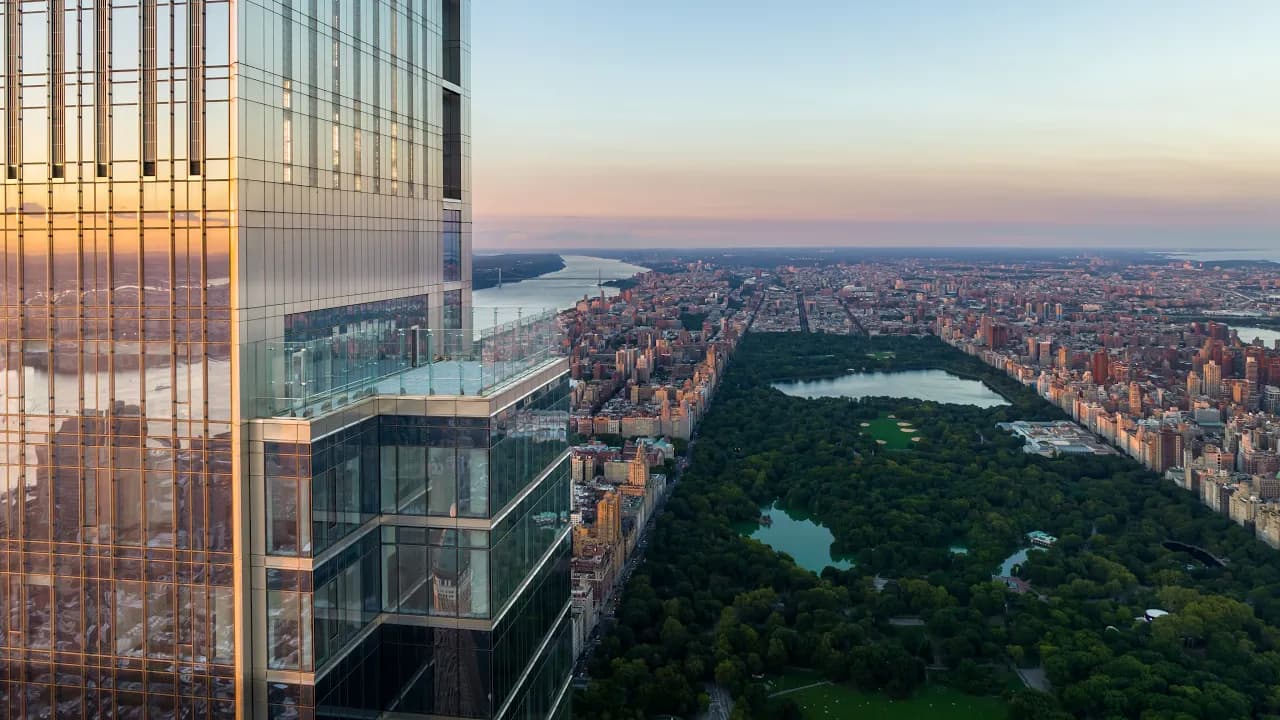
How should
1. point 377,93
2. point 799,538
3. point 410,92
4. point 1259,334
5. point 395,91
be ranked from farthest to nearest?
1. point 1259,334
2. point 799,538
3. point 410,92
4. point 395,91
5. point 377,93

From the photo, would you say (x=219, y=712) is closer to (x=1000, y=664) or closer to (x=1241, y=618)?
(x=1000, y=664)

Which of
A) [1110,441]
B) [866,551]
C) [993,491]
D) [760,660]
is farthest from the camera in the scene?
[1110,441]

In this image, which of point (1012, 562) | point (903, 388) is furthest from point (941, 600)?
point (903, 388)

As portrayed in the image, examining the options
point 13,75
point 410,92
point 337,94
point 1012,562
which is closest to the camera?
point 13,75

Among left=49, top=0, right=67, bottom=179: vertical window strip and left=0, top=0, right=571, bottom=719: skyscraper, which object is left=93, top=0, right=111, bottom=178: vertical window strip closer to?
left=0, top=0, right=571, bottom=719: skyscraper

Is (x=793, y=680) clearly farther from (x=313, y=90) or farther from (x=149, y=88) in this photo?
(x=149, y=88)

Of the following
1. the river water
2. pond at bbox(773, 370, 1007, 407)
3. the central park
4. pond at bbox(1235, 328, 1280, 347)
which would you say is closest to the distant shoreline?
the river water

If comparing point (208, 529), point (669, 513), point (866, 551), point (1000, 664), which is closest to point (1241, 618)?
point (1000, 664)
